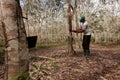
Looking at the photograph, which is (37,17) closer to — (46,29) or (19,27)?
(46,29)

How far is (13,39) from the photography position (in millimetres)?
2146

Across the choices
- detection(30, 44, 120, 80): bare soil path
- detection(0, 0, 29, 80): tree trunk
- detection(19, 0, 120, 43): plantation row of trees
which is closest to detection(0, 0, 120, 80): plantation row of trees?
detection(19, 0, 120, 43): plantation row of trees

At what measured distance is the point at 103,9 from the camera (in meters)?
20.3

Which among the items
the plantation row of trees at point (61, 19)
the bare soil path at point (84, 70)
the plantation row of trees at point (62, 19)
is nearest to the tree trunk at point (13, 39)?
the bare soil path at point (84, 70)

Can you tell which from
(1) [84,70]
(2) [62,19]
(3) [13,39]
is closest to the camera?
(3) [13,39]

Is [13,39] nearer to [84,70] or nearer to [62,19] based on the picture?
[84,70]

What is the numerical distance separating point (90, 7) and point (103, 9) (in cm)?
121

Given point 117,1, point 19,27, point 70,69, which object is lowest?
point 70,69

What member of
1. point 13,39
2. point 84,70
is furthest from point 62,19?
point 13,39

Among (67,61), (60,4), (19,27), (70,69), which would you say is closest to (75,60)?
(67,61)

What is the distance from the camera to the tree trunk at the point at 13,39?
2.11 m

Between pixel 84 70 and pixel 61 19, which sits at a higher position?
pixel 61 19

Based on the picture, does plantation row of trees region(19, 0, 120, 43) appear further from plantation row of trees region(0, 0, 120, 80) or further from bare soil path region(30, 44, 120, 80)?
bare soil path region(30, 44, 120, 80)

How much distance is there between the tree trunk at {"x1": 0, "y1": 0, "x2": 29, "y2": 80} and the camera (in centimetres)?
211
